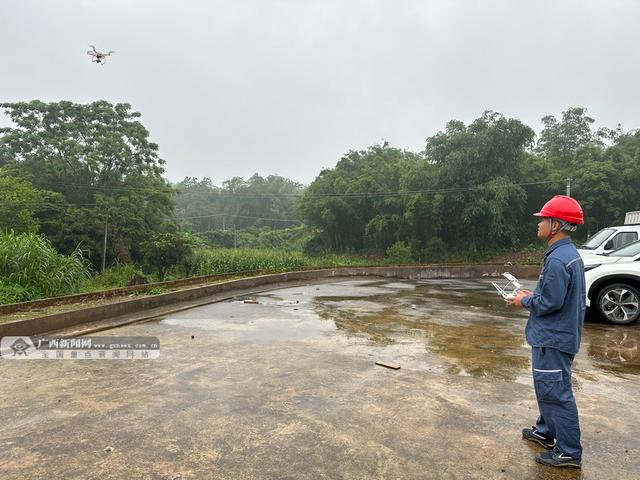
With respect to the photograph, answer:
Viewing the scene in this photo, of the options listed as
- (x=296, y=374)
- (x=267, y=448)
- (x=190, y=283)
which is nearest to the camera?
(x=267, y=448)

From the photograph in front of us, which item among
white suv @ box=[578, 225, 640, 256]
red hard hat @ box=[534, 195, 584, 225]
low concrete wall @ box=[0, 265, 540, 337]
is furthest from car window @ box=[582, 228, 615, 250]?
red hard hat @ box=[534, 195, 584, 225]

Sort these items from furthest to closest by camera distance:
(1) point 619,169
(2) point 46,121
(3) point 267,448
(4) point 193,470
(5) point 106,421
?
(2) point 46,121
(1) point 619,169
(5) point 106,421
(3) point 267,448
(4) point 193,470

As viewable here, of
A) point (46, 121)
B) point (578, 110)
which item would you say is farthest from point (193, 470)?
point (578, 110)

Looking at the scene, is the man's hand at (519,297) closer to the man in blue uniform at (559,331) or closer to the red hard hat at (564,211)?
the man in blue uniform at (559,331)

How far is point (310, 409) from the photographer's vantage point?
135 inches

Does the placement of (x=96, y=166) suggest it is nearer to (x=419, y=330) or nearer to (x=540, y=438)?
(x=419, y=330)

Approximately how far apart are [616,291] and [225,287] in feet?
28.4

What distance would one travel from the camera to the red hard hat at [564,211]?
108 inches

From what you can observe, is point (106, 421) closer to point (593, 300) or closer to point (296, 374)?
point (296, 374)

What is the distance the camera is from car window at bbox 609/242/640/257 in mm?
7137

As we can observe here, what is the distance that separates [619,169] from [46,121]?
121ft

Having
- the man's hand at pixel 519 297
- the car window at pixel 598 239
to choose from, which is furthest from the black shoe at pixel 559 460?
the car window at pixel 598 239

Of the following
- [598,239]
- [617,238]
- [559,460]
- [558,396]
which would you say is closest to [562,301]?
[558,396]

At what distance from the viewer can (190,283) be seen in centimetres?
1177
